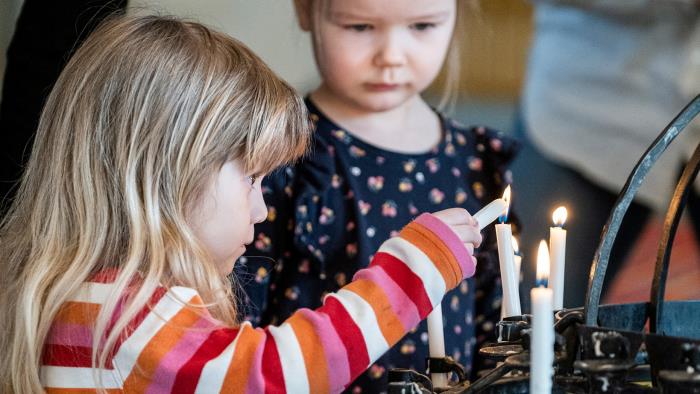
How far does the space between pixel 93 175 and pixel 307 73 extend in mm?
1002

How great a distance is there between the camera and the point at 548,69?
2.20 m

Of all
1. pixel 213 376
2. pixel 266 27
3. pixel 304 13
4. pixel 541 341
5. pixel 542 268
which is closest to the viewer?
pixel 541 341

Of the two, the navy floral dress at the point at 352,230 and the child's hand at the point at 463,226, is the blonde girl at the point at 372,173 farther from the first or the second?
the child's hand at the point at 463,226

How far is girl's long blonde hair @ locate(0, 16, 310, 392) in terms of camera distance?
40.5 inches

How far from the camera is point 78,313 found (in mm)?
1002

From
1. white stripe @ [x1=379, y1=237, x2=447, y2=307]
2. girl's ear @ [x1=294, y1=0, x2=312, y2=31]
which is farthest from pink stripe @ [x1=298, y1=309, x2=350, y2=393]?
girl's ear @ [x1=294, y1=0, x2=312, y2=31]

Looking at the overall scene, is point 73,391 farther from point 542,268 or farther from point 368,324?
point 542,268

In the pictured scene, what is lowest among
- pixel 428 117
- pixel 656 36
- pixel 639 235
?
pixel 639 235

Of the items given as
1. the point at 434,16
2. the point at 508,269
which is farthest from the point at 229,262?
the point at 434,16

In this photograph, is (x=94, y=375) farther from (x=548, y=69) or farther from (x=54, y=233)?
(x=548, y=69)

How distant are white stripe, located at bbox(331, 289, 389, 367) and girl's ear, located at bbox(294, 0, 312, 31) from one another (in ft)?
2.62

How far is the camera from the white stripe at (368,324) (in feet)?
3.20

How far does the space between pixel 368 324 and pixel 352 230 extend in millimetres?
617

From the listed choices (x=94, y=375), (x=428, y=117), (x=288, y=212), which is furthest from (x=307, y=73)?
(x=94, y=375)
